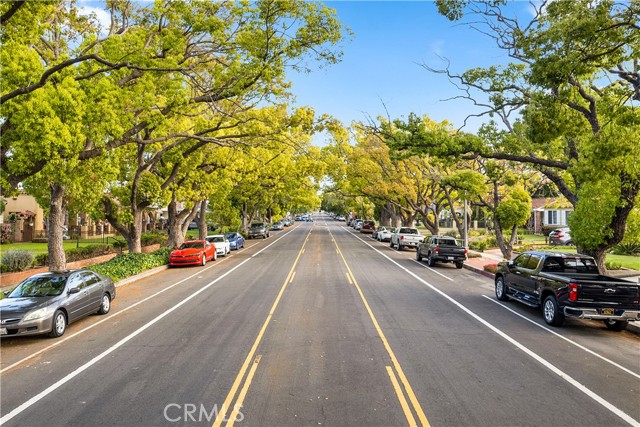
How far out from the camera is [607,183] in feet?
39.3

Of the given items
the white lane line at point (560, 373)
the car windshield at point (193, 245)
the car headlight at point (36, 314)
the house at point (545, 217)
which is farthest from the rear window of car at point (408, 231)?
the car headlight at point (36, 314)

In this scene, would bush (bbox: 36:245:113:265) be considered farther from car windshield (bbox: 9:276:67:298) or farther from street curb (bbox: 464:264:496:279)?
street curb (bbox: 464:264:496:279)

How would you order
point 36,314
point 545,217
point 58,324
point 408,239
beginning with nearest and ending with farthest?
point 36,314 → point 58,324 → point 408,239 → point 545,217

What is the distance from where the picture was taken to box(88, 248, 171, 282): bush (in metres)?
17.2

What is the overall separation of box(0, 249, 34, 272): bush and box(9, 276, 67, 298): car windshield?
8746 mm

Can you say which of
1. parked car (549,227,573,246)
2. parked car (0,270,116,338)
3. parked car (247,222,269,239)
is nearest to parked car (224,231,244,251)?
parked car (247,222,269,239)

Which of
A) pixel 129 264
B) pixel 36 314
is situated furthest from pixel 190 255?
pixel 36 314

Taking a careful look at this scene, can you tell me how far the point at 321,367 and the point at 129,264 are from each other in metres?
14.8

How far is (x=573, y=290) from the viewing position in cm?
1017

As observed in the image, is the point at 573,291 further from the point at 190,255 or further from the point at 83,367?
the point at 190,255

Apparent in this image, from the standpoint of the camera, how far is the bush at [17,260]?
18.0 metres

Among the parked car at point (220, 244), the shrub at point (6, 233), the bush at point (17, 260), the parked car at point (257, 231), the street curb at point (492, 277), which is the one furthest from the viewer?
the parked car at point (257, 231)

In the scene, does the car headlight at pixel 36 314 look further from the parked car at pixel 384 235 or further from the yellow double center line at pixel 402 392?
the parked car at pixel 384 235

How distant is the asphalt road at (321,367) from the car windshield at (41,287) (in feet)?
3.34
